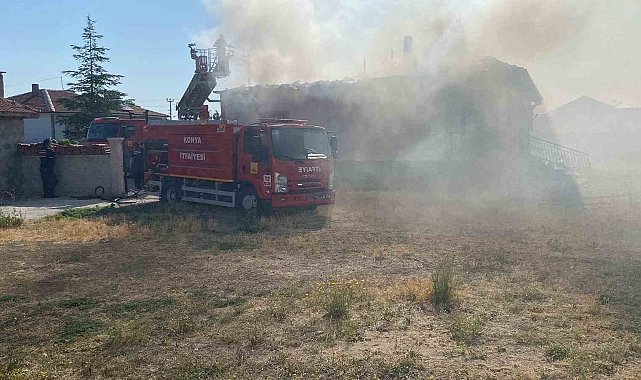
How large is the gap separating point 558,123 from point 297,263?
54.4 m

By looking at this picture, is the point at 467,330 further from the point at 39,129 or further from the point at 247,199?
the point at 39,129

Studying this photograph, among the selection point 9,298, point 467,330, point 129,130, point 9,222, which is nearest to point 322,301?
point 467,330

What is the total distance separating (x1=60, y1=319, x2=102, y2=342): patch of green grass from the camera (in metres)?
6.12

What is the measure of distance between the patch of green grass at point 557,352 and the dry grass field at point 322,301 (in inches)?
0.8

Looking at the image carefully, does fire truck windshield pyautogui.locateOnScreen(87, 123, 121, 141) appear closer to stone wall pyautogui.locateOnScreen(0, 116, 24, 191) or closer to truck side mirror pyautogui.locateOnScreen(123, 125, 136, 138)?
truck side mirror pyautogui.locateOnScreen(123, 125, 136, 138)

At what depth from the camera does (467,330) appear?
598 cm

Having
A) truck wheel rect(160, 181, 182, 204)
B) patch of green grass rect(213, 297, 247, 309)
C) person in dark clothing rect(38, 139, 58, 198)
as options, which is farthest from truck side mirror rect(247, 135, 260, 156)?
person in dark clothing rect(38, 139, 58, 198)

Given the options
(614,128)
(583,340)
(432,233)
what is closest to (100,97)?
(432,233)

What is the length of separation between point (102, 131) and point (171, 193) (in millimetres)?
6524

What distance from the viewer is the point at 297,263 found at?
377 inches

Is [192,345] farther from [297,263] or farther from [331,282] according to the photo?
[297,263]

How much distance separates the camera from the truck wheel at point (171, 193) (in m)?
17.5

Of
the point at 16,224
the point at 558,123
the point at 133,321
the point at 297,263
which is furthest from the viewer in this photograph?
the point at 558,123

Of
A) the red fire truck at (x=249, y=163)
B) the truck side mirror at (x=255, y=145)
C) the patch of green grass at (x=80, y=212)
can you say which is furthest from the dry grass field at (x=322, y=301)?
the truck side mirror at (x=255, y=145)
